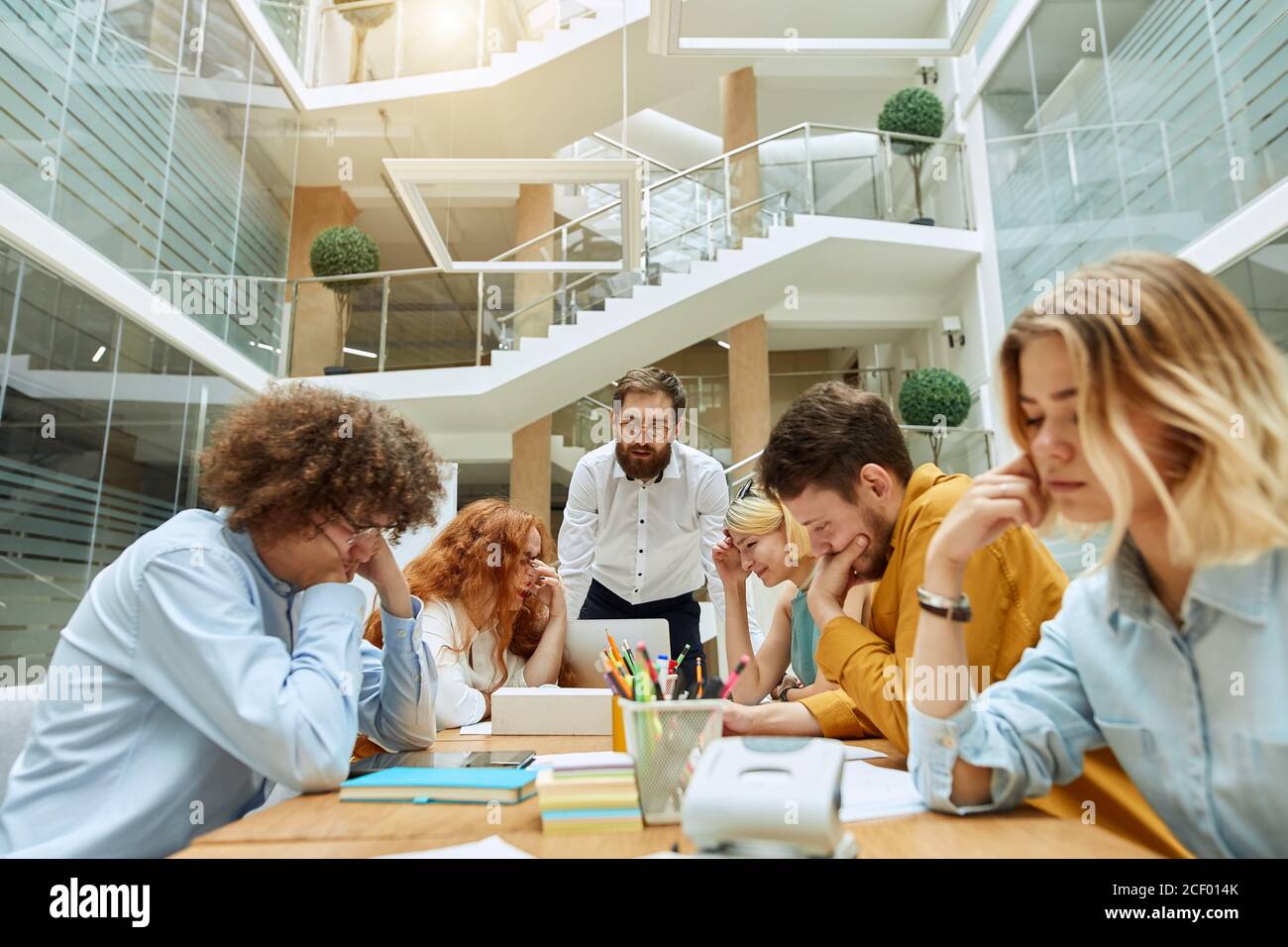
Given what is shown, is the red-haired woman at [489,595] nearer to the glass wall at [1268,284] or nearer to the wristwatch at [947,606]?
the wristwatch at [947,606]

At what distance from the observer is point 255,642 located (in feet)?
3.49

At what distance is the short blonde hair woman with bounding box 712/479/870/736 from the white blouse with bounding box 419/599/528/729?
0.63 m

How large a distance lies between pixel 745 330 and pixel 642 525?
5392 mm

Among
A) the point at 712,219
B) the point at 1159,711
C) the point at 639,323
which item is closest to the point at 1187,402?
the point at 1159,711

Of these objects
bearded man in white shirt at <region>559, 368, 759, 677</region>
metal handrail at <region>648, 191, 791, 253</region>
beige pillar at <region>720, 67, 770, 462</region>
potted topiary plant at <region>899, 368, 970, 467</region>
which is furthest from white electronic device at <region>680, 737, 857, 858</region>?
beige pillar at <region>720, 67, 770, 462</region>

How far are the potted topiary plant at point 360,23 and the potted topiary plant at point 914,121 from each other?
527 centimetres

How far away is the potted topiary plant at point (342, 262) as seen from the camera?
758cm

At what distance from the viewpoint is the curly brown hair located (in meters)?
1.22

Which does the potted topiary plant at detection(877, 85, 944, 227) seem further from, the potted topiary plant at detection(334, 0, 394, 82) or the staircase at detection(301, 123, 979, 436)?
the potted topiary plant at detection(334, 0, 394, 82)

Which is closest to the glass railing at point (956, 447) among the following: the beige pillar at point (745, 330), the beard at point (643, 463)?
the beige pillar at point (745, 330)

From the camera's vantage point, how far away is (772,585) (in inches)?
83.3
